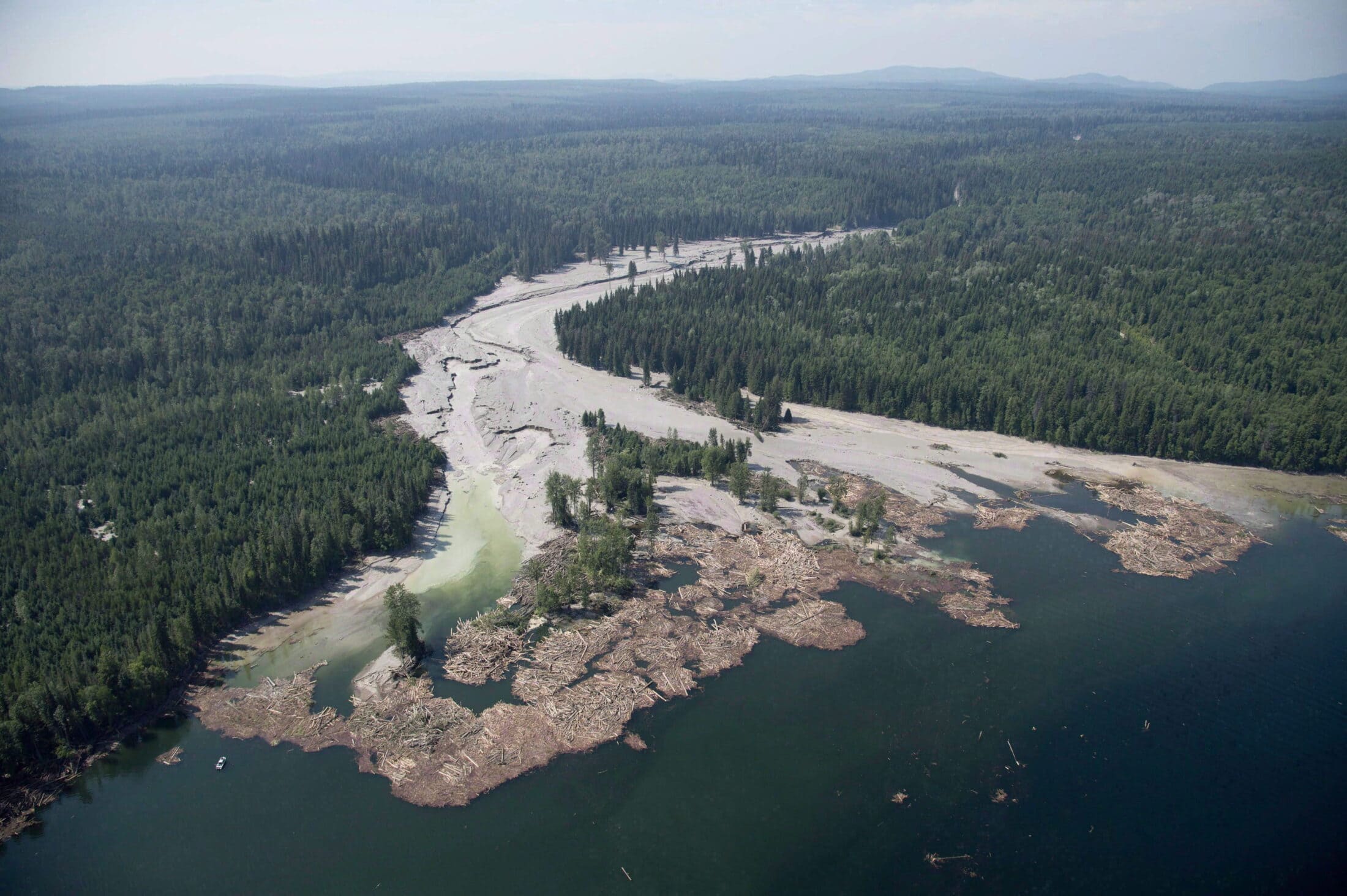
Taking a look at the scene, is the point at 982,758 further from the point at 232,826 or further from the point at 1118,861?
the point at 232,826

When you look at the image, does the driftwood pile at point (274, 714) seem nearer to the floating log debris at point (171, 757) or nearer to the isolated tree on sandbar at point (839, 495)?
the floating log debris at point (171, 757)

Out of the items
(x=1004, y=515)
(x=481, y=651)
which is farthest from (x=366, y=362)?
(x=1004, y=515)

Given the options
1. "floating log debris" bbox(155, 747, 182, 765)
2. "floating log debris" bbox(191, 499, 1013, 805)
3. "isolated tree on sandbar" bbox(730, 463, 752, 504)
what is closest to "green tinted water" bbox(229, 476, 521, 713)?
"floating log debris" bbox(191, 499, 1013, 805)

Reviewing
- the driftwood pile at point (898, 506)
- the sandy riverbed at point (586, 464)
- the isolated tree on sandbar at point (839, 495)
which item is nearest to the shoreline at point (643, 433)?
the sandy riverbed at point (586, 464)

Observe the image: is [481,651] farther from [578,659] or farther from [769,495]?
[769,495]

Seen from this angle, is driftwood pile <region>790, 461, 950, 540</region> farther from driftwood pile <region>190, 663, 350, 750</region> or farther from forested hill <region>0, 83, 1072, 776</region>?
driftwood pile <region>190, 663, 350, 750</region>

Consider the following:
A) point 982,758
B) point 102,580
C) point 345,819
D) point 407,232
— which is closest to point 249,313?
point 407,232

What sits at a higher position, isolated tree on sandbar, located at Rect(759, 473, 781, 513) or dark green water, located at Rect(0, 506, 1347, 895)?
isolated tree on sandbar, located at Rect(759, 473, 781, 513)
